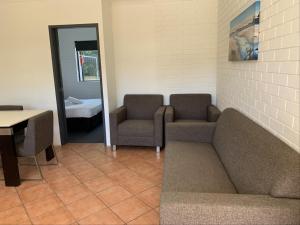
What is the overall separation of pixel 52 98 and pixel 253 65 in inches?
123

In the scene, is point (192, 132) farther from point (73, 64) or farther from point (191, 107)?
point (73, 64)

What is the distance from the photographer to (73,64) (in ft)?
20.5

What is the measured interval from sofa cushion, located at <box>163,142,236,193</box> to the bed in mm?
2522

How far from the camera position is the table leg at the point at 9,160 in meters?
2.63

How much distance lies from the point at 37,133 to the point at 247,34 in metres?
2.42

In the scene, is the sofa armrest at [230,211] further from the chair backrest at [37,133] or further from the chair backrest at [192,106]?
the chair backrest at [192,106]

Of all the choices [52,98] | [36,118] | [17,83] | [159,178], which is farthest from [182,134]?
[17,83]

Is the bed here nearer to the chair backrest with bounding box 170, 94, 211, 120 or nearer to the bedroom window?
the bedroom window

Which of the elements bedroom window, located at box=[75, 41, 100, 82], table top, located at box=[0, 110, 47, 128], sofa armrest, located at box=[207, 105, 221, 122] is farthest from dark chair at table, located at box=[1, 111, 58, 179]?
bedroom window, located at box=[75, 41, 100, 82]

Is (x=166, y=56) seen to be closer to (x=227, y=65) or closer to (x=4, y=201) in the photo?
(x=227, y=65)

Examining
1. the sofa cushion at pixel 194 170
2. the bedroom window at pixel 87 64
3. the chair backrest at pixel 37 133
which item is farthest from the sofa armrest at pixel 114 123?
the bedroom window at pixel 87 64

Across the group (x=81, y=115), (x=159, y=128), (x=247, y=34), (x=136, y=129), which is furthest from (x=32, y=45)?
(x=247, y=34)

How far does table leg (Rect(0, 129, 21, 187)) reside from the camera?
2635 mm

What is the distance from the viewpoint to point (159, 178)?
2.83 metres
